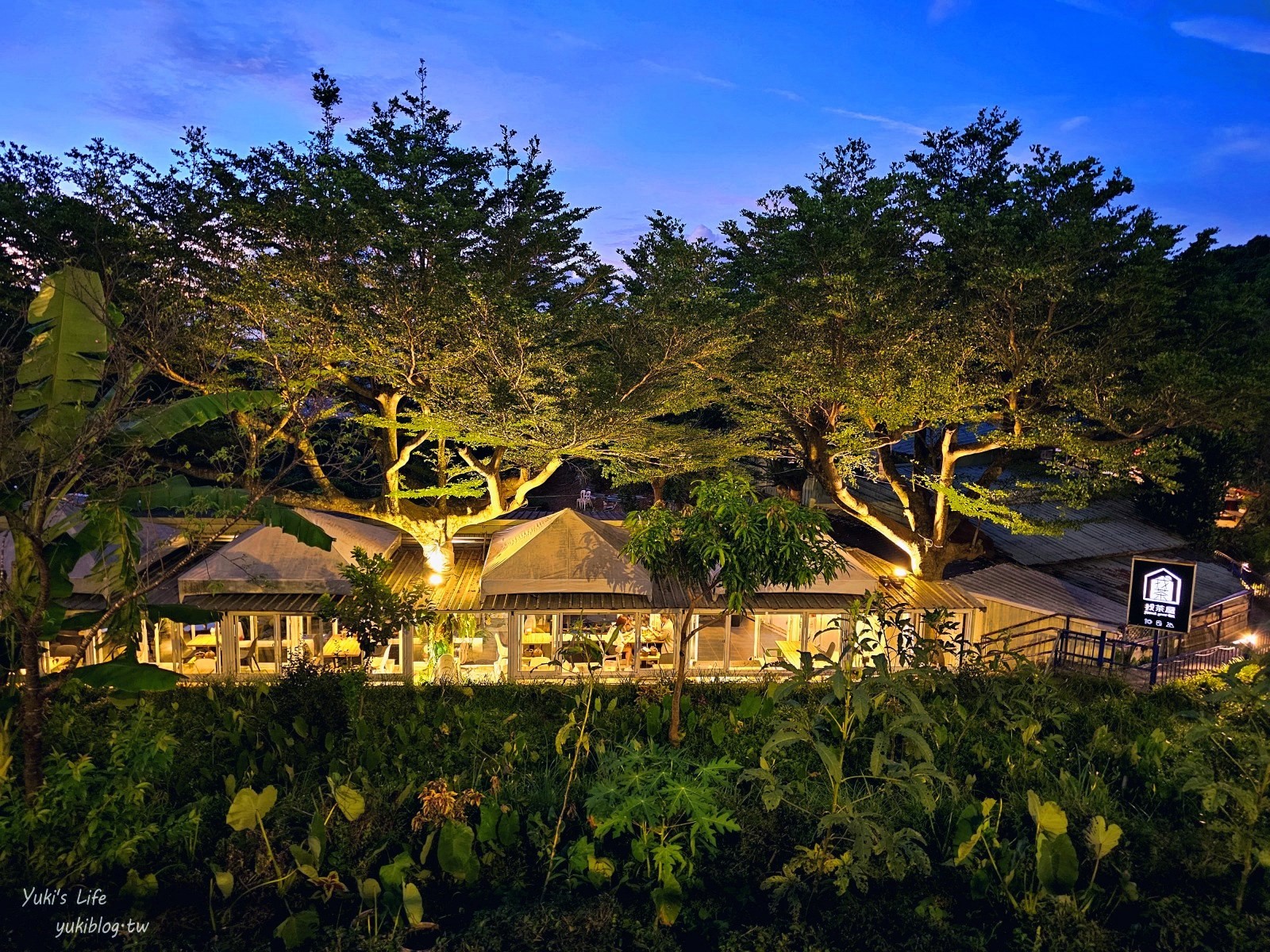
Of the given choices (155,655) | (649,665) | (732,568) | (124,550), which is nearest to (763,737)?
(732,568)

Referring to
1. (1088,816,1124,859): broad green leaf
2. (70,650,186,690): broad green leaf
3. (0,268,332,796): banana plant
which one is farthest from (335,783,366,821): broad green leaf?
(1088,816,1124,859): broad green leaf

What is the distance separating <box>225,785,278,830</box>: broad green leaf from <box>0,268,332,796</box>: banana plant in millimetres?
1401

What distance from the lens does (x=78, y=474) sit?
5273 millimetres

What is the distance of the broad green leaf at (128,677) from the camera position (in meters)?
5.78

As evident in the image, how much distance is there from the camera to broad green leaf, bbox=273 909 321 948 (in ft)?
15.1

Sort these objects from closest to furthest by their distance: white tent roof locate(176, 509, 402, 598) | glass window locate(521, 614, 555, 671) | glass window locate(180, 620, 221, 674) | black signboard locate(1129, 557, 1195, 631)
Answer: white tent roof locate(176, 509, 402, 598)
black signboard locate(1129, 557, 1195, 631)
glass window locate(180, 620, 221, 674)
glass window locate(521, 614, 555, 671)

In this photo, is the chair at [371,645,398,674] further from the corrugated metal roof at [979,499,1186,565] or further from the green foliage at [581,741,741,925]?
→ the corrugated metal roof at [979,499,1186,565]

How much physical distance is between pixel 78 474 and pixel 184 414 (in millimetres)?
971

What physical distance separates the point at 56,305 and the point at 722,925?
7275mm

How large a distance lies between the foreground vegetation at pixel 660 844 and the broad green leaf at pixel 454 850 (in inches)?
0.6

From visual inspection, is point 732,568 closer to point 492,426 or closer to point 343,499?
point 492,426

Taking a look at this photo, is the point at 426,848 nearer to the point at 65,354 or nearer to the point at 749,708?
the point at 749,708

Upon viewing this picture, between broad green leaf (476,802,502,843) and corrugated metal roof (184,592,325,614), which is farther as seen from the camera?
corrugated metal roof (184,592,325,614)

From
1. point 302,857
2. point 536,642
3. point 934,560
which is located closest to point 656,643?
point 536,642
